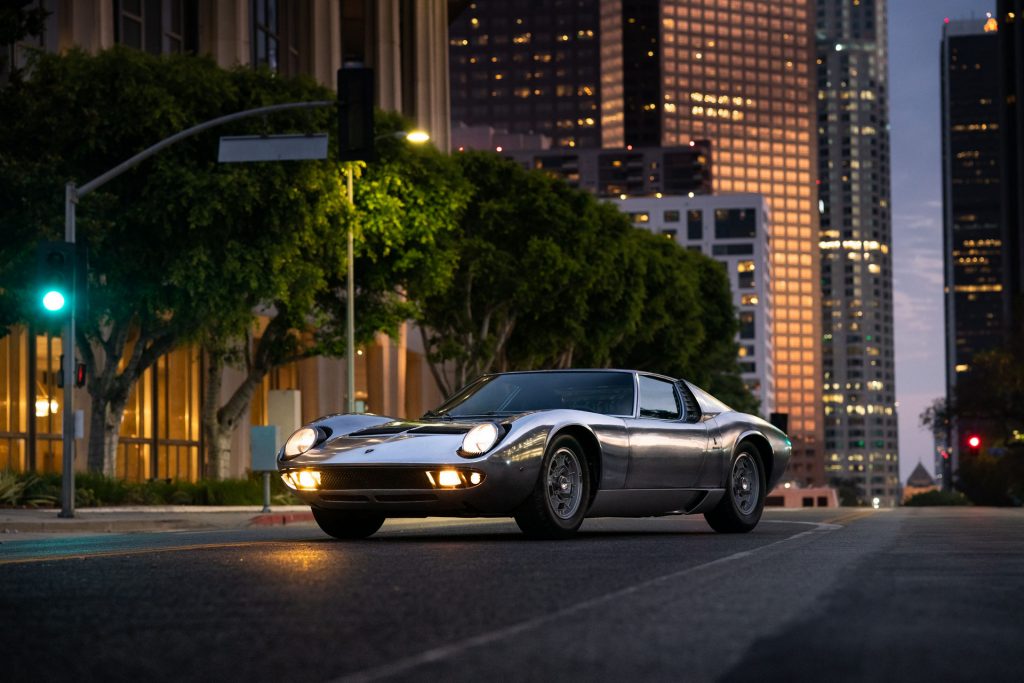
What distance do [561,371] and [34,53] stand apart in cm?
2197

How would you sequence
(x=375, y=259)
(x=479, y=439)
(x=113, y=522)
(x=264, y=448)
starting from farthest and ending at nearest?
(x=375, y=259)
(x=264, y=448)
(x=113, y=522)
(x=479, y=439)

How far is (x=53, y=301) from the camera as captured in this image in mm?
20453

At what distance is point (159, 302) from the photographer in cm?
3019

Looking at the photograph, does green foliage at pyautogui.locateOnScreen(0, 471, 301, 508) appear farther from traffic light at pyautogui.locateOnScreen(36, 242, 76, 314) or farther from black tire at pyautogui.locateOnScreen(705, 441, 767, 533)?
black tire at pyautogui.locateOnScreen(705, 441, 767, 533)

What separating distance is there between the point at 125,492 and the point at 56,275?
946 cm

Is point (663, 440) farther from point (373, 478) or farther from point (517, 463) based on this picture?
point (373, 478)

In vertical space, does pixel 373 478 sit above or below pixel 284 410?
above

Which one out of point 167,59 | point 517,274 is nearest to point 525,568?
point 167,59

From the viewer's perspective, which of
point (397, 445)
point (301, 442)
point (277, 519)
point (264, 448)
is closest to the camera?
point (397, 445)

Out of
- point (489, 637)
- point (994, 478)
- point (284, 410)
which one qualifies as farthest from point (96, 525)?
point (994, 478)

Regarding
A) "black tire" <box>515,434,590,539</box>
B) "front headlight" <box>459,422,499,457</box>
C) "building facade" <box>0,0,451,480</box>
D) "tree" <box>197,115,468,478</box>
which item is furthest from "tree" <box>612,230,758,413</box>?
"front headlight" <box>459,422,499,457</box>

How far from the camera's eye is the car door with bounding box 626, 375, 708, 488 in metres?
12.6

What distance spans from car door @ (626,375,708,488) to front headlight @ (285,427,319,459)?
2415 mm

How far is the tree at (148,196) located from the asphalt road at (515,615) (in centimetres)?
1978
